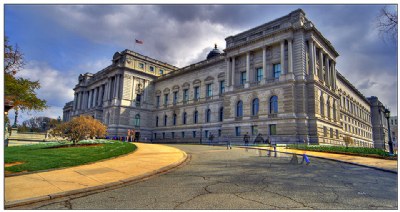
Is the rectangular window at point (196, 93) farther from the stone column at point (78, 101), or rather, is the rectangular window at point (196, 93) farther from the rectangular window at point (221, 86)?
the stone column at point (78, 101)

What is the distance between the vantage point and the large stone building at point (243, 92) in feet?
119

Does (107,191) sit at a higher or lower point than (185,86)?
lower

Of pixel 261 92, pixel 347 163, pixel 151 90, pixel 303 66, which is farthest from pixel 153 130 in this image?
pixel 347 163

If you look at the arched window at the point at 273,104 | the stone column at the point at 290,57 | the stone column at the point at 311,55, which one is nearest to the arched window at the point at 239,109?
the arched window at the point at 273,104

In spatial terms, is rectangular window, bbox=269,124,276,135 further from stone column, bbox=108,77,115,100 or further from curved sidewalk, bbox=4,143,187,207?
stone column, bbox=108,77,115,100

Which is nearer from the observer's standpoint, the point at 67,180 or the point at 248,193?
the point at 248,193

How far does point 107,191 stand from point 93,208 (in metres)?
1.76

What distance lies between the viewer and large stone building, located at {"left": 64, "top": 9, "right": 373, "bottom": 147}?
119ft

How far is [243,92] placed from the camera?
137 feet

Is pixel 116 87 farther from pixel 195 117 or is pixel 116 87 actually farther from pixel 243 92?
pixel 243 92

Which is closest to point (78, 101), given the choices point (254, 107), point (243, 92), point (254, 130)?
point (243, 92)

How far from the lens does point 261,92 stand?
39375mm

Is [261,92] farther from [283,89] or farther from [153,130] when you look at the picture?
[153,130]

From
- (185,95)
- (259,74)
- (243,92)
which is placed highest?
(259,74)
